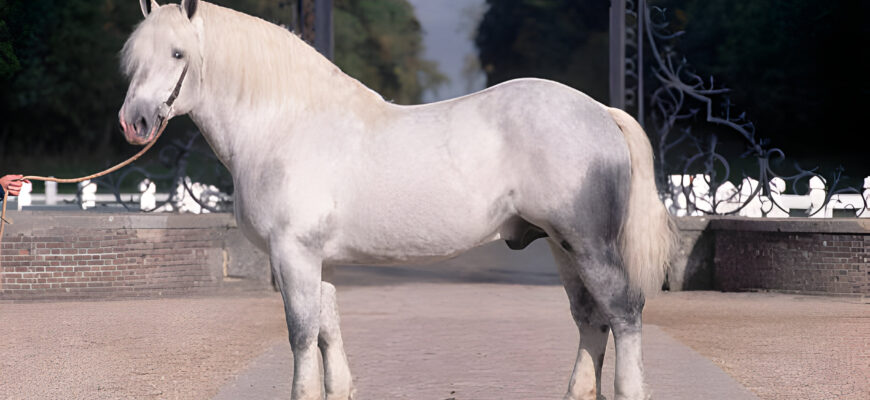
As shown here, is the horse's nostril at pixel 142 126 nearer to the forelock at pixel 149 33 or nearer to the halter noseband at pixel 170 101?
the halter noseband at pixel 170 101

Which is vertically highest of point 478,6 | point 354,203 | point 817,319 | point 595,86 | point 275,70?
point 478,6

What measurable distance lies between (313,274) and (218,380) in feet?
6.99

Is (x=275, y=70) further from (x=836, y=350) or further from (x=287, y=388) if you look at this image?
(x=836, y=350)

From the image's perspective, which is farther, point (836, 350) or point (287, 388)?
point (836, 350)

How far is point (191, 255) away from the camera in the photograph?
9344 mm

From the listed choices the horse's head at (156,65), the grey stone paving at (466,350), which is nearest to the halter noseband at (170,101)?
the horse's head at (156,65)

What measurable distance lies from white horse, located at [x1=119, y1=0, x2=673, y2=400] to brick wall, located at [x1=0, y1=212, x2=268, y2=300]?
16.8ft

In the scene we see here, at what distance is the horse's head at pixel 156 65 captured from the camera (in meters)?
4.13

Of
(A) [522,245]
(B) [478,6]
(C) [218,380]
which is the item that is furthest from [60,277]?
(B) [478,6]

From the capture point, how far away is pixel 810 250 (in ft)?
29.7

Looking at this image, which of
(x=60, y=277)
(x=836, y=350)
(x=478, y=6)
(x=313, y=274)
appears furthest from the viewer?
(x=478, y=6)

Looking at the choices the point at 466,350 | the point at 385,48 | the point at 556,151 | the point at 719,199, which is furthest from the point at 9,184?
the point at 385,48

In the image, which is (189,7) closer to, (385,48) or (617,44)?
(617,44)

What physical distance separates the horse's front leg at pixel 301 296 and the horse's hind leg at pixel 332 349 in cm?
18
